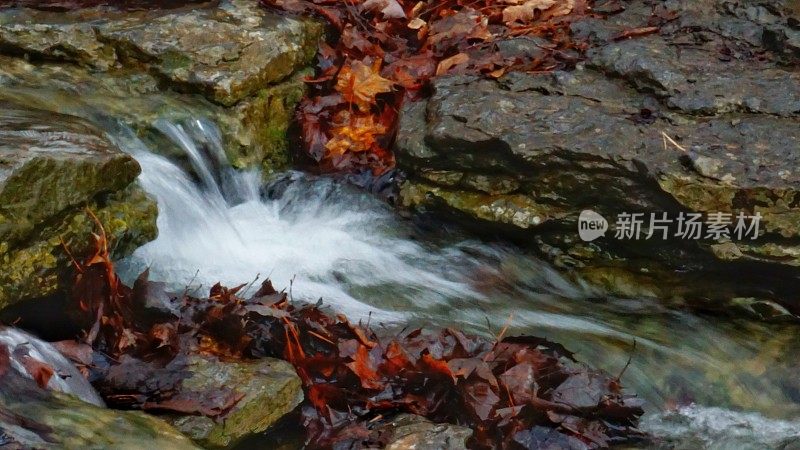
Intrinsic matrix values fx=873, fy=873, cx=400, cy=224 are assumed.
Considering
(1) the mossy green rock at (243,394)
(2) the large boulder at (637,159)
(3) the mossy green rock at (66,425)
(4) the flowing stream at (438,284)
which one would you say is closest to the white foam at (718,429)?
(4) the flowing stream at (438,284)

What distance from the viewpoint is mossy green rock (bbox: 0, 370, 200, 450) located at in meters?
2.15

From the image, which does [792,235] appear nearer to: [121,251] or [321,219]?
[321,219]

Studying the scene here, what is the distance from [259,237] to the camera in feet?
14.6

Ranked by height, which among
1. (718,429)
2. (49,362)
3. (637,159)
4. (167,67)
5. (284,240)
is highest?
(167,67)

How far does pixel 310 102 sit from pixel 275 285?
5.20 feet

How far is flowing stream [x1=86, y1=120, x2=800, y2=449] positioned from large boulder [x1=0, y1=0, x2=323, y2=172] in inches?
6.6

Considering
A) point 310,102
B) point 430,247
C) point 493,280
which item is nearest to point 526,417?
point 493,280

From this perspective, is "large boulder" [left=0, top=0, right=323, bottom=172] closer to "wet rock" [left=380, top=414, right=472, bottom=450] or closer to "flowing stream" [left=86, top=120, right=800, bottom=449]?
"flowing stream" [left=86, top=120, right=800, bottom=449]

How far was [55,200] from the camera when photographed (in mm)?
3168

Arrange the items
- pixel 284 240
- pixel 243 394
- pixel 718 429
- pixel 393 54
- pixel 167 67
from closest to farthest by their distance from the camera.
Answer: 1. pixel 243 394
2. pixel 718 429
3. pixel 284 240
4. pixel 167 67
5. pixel 393 54
